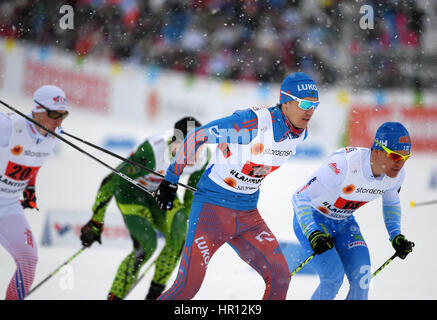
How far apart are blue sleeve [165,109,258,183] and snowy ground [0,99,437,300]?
89.0 inches

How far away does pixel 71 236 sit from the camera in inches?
288

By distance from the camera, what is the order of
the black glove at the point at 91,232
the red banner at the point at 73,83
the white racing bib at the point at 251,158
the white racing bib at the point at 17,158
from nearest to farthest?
the white racing bib at the point at 251,158 < the white racing bib at the point at 17,158 < the black glove at the point at 91,232 < the red banner at the point at 73,83

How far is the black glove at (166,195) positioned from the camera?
3732 mm

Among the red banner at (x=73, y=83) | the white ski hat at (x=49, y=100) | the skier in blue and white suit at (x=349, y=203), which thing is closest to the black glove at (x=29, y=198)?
the white ski hat at (x=49, y=100)

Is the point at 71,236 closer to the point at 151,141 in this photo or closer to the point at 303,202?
the point at 151,141

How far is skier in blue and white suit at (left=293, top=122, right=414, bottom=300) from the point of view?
14.3ft

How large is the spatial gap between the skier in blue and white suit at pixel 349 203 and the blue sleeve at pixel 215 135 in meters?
0.96

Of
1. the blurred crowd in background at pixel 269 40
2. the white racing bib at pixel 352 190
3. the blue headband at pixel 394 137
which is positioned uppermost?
the blurred crowd in background at pixel 269 40

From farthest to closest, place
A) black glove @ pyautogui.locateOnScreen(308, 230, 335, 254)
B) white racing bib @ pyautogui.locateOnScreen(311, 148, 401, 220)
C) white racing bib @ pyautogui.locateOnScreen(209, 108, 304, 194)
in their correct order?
white racing bib @ pyautogui.locateOnScreen(311, 148, 401, 220), black glove @ pyautogui.locateOnScreen(308, 230, 335, 254), white racing bib @ pyautogui.locateOnScreen(209, 108, 304, 194)

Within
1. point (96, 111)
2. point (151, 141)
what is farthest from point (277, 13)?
point (151, 141)

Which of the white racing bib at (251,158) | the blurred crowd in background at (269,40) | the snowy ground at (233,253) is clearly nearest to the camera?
the white racing bib at (251,158)

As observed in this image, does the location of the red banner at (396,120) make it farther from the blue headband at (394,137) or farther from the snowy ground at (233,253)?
the blue headband at (394,137)

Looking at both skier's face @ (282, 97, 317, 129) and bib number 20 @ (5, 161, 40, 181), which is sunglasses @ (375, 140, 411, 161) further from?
bib number 20 @ (5, 161, 40, 181)

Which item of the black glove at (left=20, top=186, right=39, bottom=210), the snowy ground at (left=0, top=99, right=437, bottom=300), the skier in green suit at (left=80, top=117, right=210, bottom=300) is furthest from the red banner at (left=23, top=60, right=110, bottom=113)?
the skier in green suit at (left=80, top=117, right=210, bottom=300)
